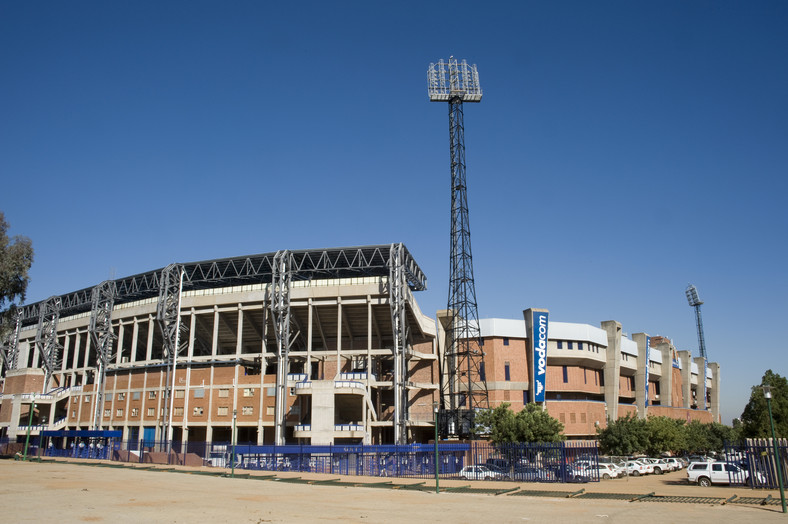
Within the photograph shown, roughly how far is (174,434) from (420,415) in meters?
31.2

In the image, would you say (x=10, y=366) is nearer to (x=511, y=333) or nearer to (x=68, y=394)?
(x=68, y=394)

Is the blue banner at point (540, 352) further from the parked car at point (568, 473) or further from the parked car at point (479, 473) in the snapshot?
the parked car at point (479, 473)

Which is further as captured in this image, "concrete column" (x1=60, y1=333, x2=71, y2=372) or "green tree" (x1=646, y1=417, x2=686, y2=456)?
"concrete column" (x1=60, y1=333, x2=71, y2=372)

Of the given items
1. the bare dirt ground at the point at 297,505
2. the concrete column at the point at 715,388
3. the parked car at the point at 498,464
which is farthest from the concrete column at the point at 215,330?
the concrete column at the point at 715,388

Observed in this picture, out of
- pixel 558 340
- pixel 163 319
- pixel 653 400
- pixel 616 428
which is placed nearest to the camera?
pixel 616 428

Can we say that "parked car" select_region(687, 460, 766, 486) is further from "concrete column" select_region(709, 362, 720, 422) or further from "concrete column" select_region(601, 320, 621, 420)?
"concrete column" select_region(709, 362, 720, 422)

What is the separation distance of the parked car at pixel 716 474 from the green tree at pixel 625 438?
21682 millimetres

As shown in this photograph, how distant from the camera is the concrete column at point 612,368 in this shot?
8719 cm

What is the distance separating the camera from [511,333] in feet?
258

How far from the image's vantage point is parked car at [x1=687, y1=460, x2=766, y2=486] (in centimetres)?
3900

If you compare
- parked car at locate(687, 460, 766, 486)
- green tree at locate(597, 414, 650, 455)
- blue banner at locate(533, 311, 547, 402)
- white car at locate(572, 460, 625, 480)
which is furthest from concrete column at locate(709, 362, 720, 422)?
parked car at locate(687, 460, 766, 486)

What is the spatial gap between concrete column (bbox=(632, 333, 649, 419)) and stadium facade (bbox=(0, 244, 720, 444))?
1.23m

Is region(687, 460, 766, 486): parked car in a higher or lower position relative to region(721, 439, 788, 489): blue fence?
lower

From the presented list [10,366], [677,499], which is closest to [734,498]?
[677,499]
